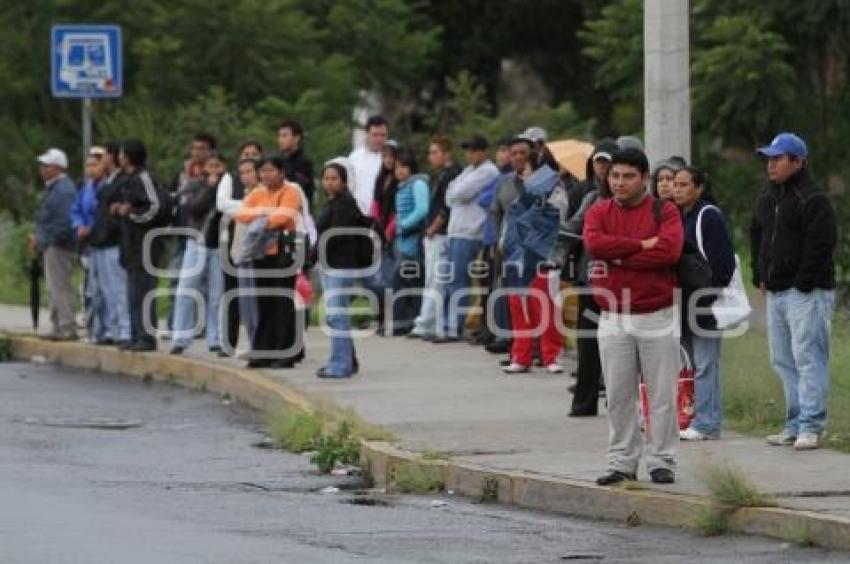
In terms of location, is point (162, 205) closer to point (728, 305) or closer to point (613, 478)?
point (728, 305)

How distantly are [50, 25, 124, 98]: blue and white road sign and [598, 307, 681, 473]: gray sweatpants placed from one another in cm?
1293

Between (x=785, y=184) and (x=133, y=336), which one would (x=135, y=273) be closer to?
(x=133, y=336)

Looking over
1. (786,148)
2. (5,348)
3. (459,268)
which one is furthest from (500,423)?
(5,348)

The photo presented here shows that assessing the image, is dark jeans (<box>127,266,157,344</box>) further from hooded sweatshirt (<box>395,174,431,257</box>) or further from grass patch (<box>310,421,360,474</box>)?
grass patch (<box>310,421,360,474</box>)

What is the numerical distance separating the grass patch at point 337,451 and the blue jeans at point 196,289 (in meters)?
6.37

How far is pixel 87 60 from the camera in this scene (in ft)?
82.0

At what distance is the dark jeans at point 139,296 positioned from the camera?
72.3ft

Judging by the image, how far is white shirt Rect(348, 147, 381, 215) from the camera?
23.4 m

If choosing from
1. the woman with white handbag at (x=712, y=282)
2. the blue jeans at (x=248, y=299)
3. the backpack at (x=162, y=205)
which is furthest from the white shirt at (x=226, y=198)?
the woman with white handbag at (x=712, y=282)

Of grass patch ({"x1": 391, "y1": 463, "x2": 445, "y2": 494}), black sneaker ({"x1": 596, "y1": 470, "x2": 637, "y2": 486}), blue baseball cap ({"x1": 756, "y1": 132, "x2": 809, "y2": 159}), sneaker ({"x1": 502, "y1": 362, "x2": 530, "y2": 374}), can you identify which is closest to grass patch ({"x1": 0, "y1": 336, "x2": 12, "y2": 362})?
sneaker ({"x1": 502, "y1": 362, "x2": 530, "y2": 374})

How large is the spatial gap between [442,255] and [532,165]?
3.11m

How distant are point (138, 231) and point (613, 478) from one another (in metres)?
9.97

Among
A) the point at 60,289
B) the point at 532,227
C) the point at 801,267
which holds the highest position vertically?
the point at 532,227

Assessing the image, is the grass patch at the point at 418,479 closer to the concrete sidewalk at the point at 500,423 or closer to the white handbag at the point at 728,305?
the concrete sidewalk at the point at 500,423
